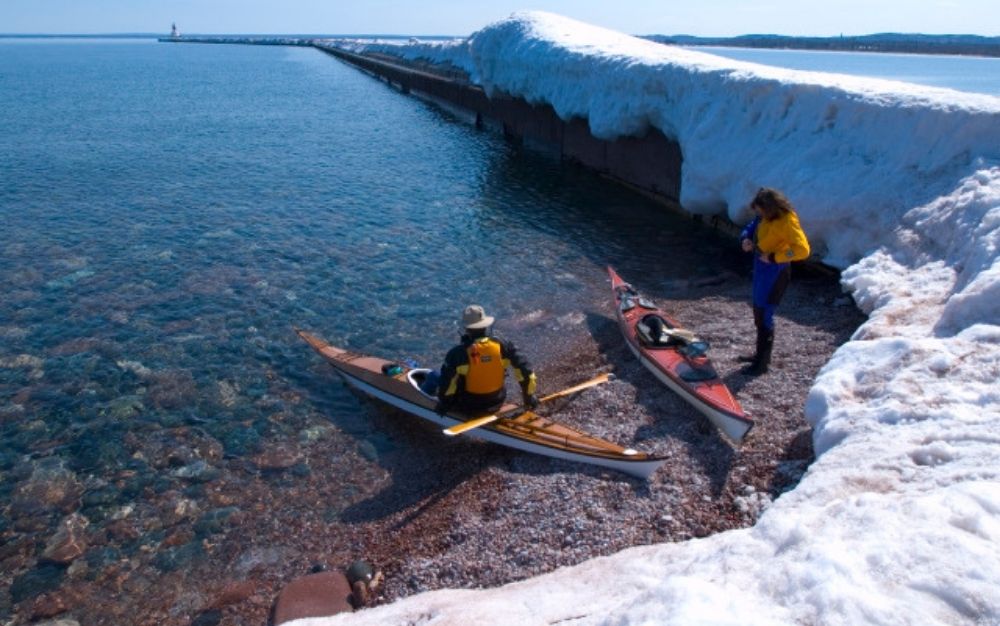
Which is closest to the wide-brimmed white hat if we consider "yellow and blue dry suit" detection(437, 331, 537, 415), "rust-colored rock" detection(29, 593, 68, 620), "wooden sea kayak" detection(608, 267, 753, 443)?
"yellow and blue dry suit" detection(437, 331, 537, 415)

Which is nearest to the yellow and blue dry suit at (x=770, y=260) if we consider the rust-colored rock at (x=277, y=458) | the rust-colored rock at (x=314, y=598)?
the rust-colored rock at (x=314, y=598)

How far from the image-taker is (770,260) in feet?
33.9

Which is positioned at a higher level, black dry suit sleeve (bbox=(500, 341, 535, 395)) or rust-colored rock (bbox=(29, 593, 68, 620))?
black dry suit sleeve (bbox=(500, 341, 535, 395))

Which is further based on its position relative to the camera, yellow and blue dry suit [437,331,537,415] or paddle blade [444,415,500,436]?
yellow and blue dry suit [437,331,537,415]

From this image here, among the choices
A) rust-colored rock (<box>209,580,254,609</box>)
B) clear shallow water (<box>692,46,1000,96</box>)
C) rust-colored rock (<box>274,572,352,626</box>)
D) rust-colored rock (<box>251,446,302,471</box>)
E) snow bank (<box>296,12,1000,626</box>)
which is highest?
clear shallow water (<box>692,46,1000,96</box>)

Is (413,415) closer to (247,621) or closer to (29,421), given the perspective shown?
(247,621)

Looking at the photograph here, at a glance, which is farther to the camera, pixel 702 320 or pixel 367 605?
pixel 702 320

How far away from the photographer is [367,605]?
24.9 feet

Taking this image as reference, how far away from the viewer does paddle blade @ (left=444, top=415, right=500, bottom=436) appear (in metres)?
9.82

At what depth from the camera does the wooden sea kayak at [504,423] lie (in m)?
8.95

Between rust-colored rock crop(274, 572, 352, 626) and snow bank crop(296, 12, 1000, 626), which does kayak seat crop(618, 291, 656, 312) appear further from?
rust-colored rock crop(274, 572, 352, 626)

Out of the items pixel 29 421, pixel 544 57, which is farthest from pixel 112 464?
pixel 544 57

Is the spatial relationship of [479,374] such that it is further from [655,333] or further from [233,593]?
[233,593]

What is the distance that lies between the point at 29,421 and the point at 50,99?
5783cm
